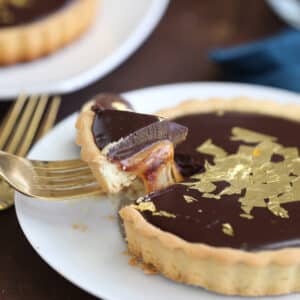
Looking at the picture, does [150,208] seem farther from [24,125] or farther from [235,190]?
[24,125]

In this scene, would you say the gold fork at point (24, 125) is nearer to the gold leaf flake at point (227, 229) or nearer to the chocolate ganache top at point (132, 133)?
the chocolate ganache top at point (132, 133)

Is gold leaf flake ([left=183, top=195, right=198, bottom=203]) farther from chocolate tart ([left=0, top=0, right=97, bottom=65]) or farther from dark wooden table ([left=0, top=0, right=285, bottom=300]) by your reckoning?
chocolate tart ([left=0, top=0, right=97, bottom=65])

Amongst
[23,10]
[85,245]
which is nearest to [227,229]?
[85,245]

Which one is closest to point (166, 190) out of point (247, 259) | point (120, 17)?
point (247, 259)

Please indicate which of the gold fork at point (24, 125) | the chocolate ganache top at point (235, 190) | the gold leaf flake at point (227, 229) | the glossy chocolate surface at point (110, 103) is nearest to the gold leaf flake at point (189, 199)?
the chocolate ganache top at point (235, 190)

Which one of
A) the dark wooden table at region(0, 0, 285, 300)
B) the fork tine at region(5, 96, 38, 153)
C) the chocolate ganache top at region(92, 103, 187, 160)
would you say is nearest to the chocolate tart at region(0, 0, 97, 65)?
the dark wooden table at region(0, 0, 285, 300)
